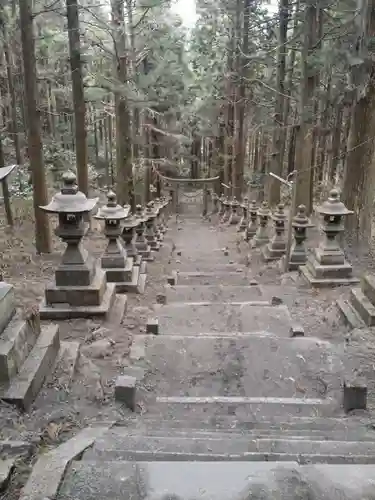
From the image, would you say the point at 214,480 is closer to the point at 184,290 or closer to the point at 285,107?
the point at 184,290

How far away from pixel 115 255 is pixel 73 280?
6.59 ft

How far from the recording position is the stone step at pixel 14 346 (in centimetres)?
368

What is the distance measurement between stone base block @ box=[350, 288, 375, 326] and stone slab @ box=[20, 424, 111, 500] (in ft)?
13.4

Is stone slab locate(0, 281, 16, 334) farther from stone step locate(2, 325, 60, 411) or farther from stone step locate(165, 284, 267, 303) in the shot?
stone step locate(165, 284, 267, 303)

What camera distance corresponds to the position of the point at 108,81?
38.1 ft

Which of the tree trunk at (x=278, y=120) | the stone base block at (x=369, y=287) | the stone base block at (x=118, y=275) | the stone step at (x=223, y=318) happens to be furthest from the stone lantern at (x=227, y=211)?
the stone base block at (x=369, y=287)

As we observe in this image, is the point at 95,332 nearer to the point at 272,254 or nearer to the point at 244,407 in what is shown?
the point at 244,407

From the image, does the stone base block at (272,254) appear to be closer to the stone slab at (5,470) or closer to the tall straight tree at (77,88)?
the tall straight tree at (77,88)

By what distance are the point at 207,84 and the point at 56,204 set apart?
102 ft

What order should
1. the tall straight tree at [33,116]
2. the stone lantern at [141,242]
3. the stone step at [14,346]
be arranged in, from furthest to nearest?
the stone lantern at [141,242] < the tall straight tree at [33,116] < the stone step at [14,346]

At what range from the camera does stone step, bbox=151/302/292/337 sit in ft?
21.1

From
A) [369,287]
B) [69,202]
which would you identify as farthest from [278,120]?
[69,202]

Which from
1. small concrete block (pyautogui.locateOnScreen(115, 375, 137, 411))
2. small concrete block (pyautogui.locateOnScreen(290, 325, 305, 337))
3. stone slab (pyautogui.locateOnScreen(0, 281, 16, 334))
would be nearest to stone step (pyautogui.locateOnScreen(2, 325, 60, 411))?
stone slab (pyautogui.locateOnScreen(0, 281, 16, 334))

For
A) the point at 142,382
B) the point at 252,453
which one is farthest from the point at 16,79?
the point at 252,453
